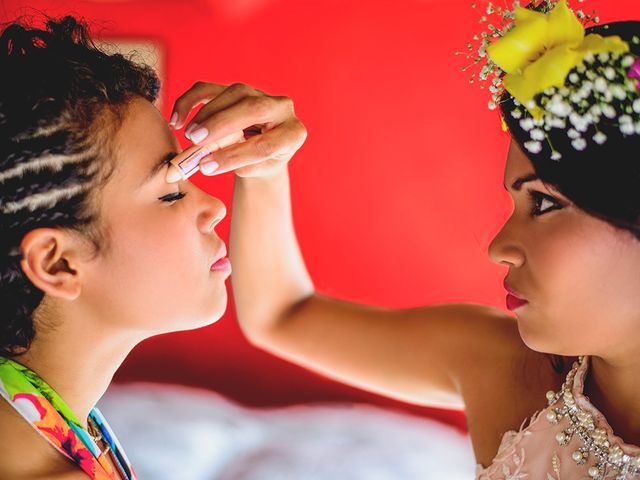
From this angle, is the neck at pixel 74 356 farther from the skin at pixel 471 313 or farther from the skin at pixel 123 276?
the skin at pixel 471 313

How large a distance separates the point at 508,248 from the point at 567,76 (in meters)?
0.26

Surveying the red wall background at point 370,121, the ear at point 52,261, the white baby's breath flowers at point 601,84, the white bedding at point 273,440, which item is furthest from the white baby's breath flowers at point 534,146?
the white bedding at point 273,440

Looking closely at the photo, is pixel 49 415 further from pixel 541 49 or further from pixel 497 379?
pixel 541 49

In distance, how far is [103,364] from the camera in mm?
1210

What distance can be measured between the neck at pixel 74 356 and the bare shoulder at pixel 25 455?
90 millimetres

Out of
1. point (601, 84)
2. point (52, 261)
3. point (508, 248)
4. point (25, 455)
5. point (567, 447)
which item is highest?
point (601, 84)

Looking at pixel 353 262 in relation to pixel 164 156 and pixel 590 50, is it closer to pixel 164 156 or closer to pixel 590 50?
pixel 164 156

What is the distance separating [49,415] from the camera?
109 centimetres

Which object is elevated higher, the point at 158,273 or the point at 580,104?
the point at 580,104

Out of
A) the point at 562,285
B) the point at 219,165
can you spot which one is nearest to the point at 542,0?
the point at 562,285

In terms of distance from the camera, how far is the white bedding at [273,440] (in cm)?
232

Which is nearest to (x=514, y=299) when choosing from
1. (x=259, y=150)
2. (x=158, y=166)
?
(x=259, y=150)

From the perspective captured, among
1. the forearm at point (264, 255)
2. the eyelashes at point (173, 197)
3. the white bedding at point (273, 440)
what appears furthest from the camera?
the white bedding at point (273, 440)

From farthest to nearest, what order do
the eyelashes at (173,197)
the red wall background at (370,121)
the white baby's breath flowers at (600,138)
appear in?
the red wall background at (370,121) < the eyelashes at (173,197) < the white baby's breath flowers at (600,138)
